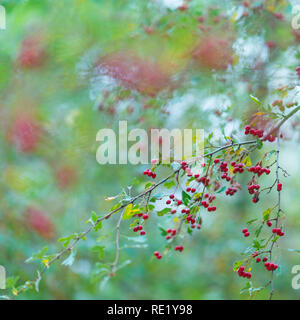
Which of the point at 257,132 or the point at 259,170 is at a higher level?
the point at 257,132

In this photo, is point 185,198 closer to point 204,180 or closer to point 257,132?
point 204,180

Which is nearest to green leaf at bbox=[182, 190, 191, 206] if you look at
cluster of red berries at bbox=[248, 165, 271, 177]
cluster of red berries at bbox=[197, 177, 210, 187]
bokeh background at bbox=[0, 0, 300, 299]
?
cluster of red berries at bbox=[197, 177, 210, 187]

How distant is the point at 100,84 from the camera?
6.48 ft

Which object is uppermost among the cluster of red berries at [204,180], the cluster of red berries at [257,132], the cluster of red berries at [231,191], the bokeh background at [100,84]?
the bokeh background at [100,84]

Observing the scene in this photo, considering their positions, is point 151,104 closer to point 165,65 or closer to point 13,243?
point 165,65

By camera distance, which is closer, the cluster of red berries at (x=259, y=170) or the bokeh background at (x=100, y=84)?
the cluster of red berries at (x=259, y=170)

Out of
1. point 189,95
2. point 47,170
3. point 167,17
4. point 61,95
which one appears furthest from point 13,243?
point 167,17

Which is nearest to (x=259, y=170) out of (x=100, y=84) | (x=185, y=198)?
(x=185, y=198)

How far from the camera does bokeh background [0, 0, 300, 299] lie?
1819mm

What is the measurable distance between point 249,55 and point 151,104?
487 millimetres

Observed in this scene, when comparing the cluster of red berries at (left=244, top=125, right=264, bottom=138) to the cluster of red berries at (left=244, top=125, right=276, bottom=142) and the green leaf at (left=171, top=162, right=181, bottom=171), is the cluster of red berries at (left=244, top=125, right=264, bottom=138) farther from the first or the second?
the green leaf at (left=171, top=162, right=181, bottom=171)

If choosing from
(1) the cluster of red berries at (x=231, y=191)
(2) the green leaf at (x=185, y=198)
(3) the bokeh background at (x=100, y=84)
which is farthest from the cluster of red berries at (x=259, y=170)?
(3) the bokeh background at (x=100, y=84)

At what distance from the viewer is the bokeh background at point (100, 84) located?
5.97 ft

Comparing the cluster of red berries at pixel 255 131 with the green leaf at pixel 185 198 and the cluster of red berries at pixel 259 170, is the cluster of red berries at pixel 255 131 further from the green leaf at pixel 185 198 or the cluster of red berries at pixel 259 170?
the green leaf at pixel 185 198
